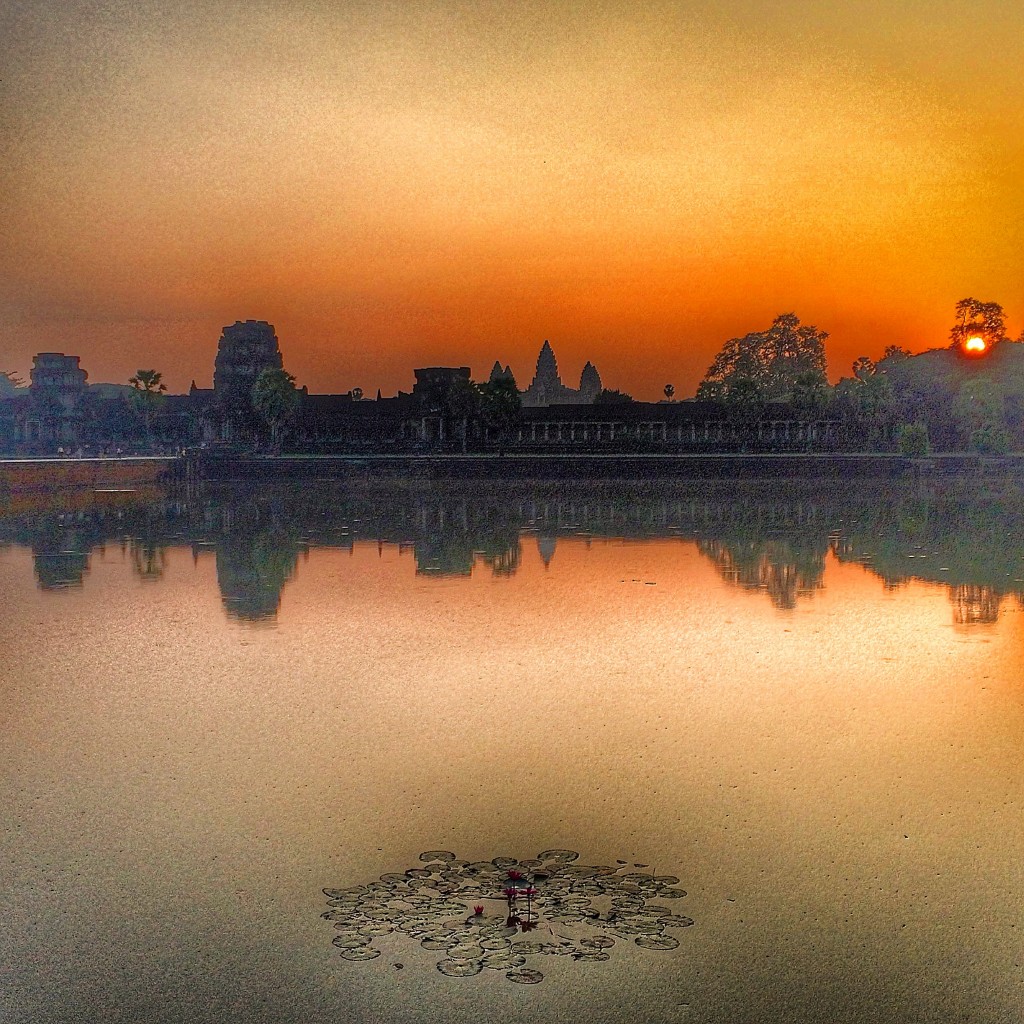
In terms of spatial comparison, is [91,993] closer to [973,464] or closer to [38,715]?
[38,715]

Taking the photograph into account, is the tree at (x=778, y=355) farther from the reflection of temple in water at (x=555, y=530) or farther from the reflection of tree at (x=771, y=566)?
the reflection of tree at (x=771, y=566)

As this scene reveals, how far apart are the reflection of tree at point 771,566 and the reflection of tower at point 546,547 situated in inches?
94.3

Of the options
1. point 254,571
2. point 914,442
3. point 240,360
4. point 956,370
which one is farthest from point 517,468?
point 956,370

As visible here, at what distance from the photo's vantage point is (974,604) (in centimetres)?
1388

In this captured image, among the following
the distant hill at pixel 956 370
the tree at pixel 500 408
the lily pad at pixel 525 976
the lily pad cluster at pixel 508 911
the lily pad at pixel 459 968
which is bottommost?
the lily pad at pixel 525 976

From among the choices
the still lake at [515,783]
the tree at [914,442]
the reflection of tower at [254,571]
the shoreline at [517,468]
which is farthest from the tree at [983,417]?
the reflection of tower at [254,571]

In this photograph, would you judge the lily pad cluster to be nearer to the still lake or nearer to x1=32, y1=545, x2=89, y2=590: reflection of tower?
the still lake

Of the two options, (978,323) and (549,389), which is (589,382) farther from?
(978,323)

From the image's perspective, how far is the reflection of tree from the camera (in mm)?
15125

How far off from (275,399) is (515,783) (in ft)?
185

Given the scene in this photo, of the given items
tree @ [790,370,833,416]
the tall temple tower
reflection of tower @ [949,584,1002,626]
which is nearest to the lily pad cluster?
reflection of tower @ [949,584,1002,626]

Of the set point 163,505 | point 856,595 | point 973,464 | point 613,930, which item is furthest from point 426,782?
point 973,464

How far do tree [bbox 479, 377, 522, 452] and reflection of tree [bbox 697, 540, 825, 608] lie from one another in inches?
1524

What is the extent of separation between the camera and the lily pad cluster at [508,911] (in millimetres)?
5170
